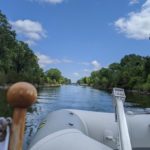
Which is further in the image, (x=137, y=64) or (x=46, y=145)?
(x=137, y=64)

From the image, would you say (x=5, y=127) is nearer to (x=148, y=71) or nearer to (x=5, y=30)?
(x=5, y=30)

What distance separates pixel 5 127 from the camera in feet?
4.48

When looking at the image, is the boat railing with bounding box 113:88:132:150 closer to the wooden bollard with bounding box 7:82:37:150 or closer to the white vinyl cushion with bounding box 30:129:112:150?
the white vinyl cushion with bounding box 30:129:112:150

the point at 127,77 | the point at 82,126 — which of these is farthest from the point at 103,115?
the point at 127,77

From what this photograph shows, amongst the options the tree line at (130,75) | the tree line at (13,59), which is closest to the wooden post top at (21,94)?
the tree line at (13,59)

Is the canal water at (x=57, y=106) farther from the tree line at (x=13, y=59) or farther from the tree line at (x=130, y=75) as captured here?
the tree line at (x=130, y=75)

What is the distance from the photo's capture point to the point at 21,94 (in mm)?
1292

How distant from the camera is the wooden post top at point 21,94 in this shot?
1.29 m

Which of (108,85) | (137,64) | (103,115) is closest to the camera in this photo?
(103,115)

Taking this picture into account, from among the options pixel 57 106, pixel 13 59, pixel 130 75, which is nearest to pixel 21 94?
pixel 57 106

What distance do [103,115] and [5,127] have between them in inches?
117

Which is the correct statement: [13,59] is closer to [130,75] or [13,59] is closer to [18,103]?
[130,75]

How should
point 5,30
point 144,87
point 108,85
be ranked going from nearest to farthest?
point 5,30 < point 144,87 < point 108,85

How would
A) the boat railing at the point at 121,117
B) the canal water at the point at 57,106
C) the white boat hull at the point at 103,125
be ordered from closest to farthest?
the boat railing at the point at 121,117 < the white boat hull at the point at 103,125 < the canal water at the point at 57,106
